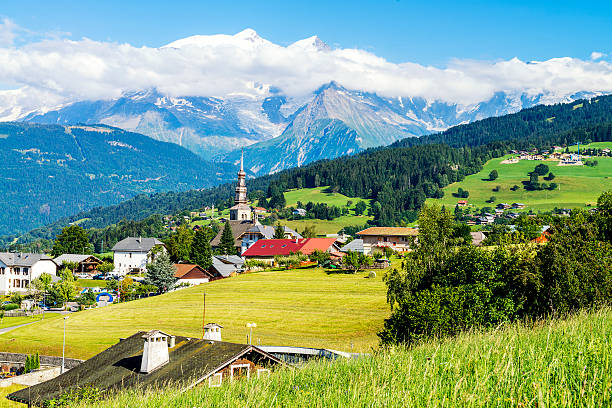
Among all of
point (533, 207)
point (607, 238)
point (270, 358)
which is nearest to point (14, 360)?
point (270, 358)

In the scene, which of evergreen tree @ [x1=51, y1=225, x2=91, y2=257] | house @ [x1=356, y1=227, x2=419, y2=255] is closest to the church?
evergreen tree @ [x1=51, y1=225, x2=91, y2=257]

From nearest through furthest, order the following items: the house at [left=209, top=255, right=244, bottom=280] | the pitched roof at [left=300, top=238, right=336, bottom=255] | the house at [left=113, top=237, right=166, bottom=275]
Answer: the house at [left=209, top=255, right=244, bottom=280] < the pitched roof at [left=300, top=238, right=336, bottom=255] < the house at [left=113, top=237, right=166, bottom=275]

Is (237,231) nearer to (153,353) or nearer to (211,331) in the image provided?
(211,331)

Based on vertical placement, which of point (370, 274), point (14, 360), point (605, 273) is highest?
point (605, 273)

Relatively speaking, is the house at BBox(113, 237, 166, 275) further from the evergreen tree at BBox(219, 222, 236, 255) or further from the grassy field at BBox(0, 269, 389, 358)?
the grassy field at BBox(0, 269, 389, 358)

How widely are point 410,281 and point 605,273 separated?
572 inches

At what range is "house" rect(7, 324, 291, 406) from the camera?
2642 centimetres

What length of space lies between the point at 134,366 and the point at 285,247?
95333 millimetres

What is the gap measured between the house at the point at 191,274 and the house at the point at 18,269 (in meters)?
35.0

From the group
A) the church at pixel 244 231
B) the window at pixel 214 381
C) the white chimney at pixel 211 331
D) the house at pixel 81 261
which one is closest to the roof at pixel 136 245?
the house at pixel 81 261

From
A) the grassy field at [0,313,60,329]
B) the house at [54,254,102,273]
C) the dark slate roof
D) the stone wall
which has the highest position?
the dark slate roof

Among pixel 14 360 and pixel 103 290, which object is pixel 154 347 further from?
pixel 103 290

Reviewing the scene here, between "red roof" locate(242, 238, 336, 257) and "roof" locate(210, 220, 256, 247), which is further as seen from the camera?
"roof" locate(210, 220, 256, 247)

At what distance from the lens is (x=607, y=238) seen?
4803 centimetres
